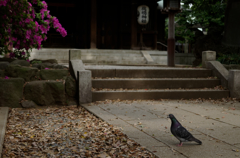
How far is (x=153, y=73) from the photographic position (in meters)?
8.37

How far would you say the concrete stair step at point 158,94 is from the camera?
22.9 feet

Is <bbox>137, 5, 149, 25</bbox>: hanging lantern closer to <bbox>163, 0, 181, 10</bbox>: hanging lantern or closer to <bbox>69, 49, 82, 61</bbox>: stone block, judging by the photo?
<bbox>163, 0, 181, 10</bbox>: hanging lantern

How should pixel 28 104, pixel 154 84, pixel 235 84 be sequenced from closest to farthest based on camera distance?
pixel 28 104 → pixel 235 84 → pixel 154 84

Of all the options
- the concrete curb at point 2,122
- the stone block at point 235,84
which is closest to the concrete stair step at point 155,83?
the stone block at point 235,84

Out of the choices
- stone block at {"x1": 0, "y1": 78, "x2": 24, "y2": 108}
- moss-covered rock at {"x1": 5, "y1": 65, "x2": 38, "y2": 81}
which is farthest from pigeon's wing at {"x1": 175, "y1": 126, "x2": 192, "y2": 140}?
moss-covered rock at {"x1": 5, "y1": 65, "x2": 38, "y2": 81}

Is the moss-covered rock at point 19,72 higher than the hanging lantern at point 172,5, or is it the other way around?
the hanging lantern at point 172,5

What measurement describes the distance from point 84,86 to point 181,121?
2.79m

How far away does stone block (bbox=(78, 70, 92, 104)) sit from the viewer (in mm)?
6688

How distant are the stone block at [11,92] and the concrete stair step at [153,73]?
7.57ft

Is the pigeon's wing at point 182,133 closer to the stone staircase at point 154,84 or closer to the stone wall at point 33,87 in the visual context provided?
the stone staircase at point 154,84

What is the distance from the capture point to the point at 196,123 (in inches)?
187

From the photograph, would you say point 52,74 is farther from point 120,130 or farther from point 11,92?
point 120,130

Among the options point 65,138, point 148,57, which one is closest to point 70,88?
point 65,138

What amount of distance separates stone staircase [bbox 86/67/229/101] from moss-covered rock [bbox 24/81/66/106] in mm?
844
